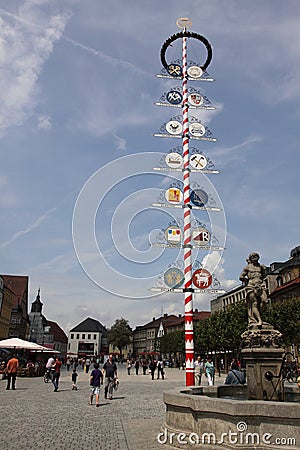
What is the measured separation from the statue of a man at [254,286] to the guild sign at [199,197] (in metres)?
7.17

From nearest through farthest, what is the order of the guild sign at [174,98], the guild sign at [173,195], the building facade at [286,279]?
the guild sign at [173,195] → the guild sign at [174,98] → the building facade at [286,279]

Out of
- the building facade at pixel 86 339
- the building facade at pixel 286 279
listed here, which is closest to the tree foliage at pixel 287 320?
the building facade at pixel 286 279

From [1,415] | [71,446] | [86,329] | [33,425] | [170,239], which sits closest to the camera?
[71,446]

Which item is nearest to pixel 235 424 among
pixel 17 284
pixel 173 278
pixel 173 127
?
pixel 173 278

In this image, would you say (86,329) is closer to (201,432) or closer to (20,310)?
(20,310)

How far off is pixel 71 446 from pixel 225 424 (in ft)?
10.6

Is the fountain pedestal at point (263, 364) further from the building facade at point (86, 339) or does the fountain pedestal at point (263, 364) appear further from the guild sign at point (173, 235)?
the building facade at point (86, 339)

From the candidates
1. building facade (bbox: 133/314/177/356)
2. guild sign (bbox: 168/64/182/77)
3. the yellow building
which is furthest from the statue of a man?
building facade (bbox: 133/314/177/356)

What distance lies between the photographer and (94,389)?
1554cm

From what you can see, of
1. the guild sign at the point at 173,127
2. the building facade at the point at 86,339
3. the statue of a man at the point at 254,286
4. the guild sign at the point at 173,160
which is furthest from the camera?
the building facade at the point at 86,339

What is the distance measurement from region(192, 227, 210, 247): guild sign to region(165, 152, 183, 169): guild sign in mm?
3088

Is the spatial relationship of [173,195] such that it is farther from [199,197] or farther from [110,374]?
[110,374]

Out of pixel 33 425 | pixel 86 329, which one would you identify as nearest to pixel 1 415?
pixel 33 425

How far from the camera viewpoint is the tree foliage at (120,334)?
12056 centimetres
